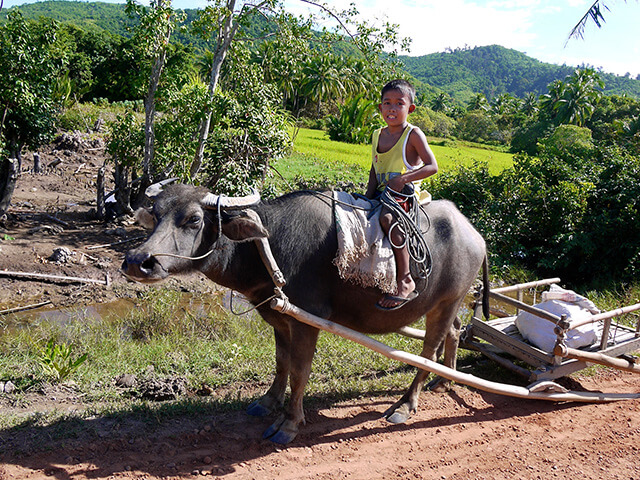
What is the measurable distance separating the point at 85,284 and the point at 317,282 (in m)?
5.27

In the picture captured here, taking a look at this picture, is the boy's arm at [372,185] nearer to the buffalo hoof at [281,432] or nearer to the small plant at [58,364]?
the buffalo hoof at [281,432]

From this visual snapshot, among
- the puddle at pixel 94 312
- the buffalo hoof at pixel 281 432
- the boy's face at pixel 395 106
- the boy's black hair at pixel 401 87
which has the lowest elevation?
the puddle at pixel 94 312

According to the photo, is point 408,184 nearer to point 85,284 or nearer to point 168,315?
point 168,315

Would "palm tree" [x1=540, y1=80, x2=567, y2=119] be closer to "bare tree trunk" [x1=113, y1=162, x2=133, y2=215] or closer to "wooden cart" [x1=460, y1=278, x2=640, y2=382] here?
"bare tree trunk" [x1=113, y1=162, x2=133, y2=215]

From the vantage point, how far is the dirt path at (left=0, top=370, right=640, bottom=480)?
3.17m

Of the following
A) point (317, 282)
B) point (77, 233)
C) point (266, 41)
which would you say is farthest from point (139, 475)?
point (266, 41)

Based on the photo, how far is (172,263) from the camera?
2930 millimetres

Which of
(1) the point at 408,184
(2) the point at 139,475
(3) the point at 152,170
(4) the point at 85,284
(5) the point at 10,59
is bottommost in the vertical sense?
(4) the point at 85,284

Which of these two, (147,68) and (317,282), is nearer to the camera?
(317,282)

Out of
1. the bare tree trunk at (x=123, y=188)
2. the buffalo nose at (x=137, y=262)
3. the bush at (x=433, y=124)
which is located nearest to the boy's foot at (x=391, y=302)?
the buffalo nose at (x=137, y=262)

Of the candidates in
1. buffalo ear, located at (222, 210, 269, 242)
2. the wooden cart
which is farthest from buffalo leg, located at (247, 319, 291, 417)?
the wooden cart

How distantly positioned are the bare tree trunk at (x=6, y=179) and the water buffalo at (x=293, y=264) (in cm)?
689

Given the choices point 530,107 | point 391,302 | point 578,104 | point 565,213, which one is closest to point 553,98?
point 578,104

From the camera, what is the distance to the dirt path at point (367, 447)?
3.17 m
